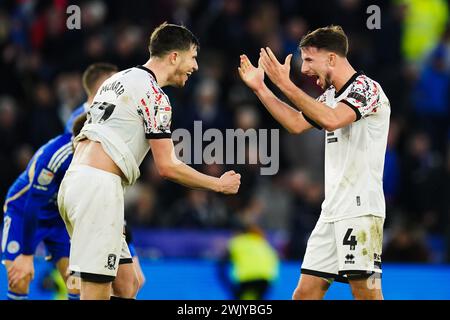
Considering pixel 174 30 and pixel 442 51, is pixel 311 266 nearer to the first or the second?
pixel 174 30

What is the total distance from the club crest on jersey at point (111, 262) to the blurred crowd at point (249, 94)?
521 centimetres

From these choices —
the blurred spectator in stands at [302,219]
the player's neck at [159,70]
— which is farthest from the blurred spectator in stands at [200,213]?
the player's neck at [159,70]

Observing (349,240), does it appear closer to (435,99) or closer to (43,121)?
(43,121)

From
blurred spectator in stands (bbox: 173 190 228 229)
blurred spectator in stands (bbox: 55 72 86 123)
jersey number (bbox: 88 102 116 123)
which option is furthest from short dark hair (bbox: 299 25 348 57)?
blurred spectator in stands (bbox: 55 72 86 123)

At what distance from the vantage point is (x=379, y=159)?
281 inches

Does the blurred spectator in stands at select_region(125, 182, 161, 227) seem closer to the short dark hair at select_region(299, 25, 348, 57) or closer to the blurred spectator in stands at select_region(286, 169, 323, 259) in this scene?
the blurred spectator in stands at select_region(286, 169, 323, 259)

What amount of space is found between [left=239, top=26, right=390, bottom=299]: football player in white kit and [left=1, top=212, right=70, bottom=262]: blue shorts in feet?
7.10

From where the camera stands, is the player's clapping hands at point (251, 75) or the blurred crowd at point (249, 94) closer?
the player's clapping hands at point (251, 75)

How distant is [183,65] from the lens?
23.0 ft

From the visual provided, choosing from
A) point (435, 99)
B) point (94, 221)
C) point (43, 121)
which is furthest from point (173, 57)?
point (435, 99)

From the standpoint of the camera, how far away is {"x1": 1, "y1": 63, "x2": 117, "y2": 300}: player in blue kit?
8.03 m

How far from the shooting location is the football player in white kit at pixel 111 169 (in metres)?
6.54

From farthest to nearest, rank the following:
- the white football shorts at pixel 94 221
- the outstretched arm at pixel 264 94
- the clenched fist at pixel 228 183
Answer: the outstretched arm at pixel 264 94 < the clenched fist at pixel 228 183 < the white football shorts at pixel 94 221

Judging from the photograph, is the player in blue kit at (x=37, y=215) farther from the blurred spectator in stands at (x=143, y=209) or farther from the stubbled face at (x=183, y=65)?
the blurred spectator in stands at (x=143, y=209)
